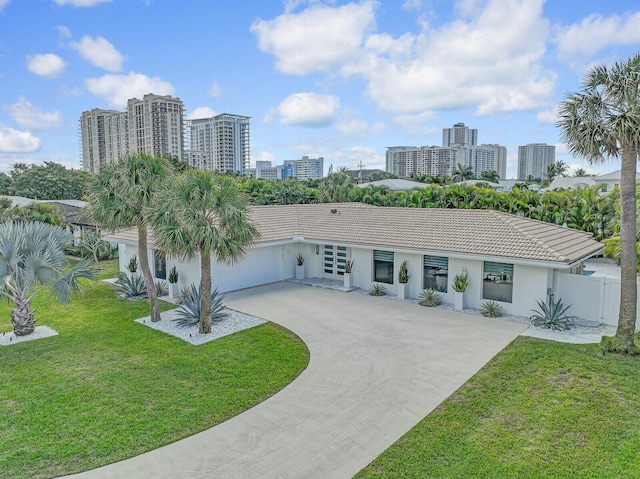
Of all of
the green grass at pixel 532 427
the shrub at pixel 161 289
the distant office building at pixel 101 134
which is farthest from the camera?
the distant office building at pixel 101 134

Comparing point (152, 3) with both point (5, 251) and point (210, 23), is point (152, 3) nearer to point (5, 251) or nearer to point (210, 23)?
point (210, 23)

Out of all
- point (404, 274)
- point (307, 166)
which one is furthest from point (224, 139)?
point (404, 274)

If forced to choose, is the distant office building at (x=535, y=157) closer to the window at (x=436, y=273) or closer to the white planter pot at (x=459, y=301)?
the window at (x=436, y=273)

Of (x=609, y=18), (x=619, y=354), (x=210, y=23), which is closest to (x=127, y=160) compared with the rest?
(x=210, y=23)

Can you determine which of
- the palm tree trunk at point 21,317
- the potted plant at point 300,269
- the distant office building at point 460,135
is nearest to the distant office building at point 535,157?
the distant office building at point 460,135

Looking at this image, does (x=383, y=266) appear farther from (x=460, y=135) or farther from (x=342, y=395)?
(x=460, y=135)

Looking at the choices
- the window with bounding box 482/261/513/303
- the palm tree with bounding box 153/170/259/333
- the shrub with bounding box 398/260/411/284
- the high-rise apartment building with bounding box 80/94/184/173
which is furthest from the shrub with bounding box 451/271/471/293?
the high-rise apartment building with bounding box 80/94/184/173

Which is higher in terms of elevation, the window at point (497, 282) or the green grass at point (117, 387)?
the window at point (497, 282)
